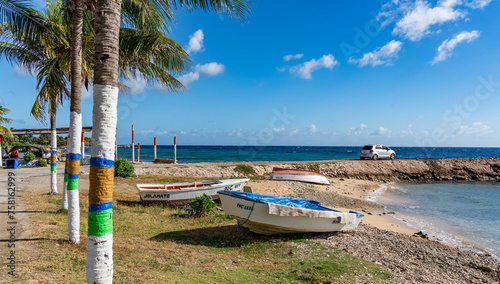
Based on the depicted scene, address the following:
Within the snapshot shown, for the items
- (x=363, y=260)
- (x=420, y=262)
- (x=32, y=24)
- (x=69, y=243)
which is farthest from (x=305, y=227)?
(x=32, y=24)

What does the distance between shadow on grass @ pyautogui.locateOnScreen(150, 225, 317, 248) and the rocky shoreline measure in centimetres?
Result: 1708

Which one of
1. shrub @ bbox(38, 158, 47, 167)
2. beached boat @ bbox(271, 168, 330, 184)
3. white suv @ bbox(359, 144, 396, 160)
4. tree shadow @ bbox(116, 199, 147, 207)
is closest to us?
tree shadow @ bbox(116, 199, 147, 207)

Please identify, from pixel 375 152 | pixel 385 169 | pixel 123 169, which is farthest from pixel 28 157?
pixel 375 152

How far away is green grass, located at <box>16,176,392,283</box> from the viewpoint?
577 centimetres

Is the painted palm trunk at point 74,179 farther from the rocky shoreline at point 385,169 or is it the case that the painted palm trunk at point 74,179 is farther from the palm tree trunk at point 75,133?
the rocky shoreline at point 385,169

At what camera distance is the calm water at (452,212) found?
1221cm

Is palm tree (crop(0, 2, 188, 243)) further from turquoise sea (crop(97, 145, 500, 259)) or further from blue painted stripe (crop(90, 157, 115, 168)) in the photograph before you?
turquoise sea (crop(97, 145, 500, 259))

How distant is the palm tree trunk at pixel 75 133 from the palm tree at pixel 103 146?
4.33 metres

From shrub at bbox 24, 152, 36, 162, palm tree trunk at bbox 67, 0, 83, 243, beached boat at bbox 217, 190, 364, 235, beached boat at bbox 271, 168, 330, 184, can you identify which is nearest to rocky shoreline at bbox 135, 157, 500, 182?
beached boat at bbox 271, 168, 330, 184

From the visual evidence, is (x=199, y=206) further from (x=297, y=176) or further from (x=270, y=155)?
(x=270, y=155)

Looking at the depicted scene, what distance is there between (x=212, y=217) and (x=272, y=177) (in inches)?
519

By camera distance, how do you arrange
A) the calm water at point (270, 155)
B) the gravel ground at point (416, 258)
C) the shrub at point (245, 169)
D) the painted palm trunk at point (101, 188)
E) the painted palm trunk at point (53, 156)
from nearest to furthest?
the painted palm trunk at point (101, 188), the gravel ground at point (416, 258), the painted palm trunk at point (53, 156), the shrub at point (245, 169), the calm water at point (270, 155)

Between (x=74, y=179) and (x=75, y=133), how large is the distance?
1282 millimetres

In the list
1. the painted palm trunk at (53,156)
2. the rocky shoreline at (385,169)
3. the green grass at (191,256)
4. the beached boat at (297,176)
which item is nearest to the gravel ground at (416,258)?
the green grass at (191,256)
